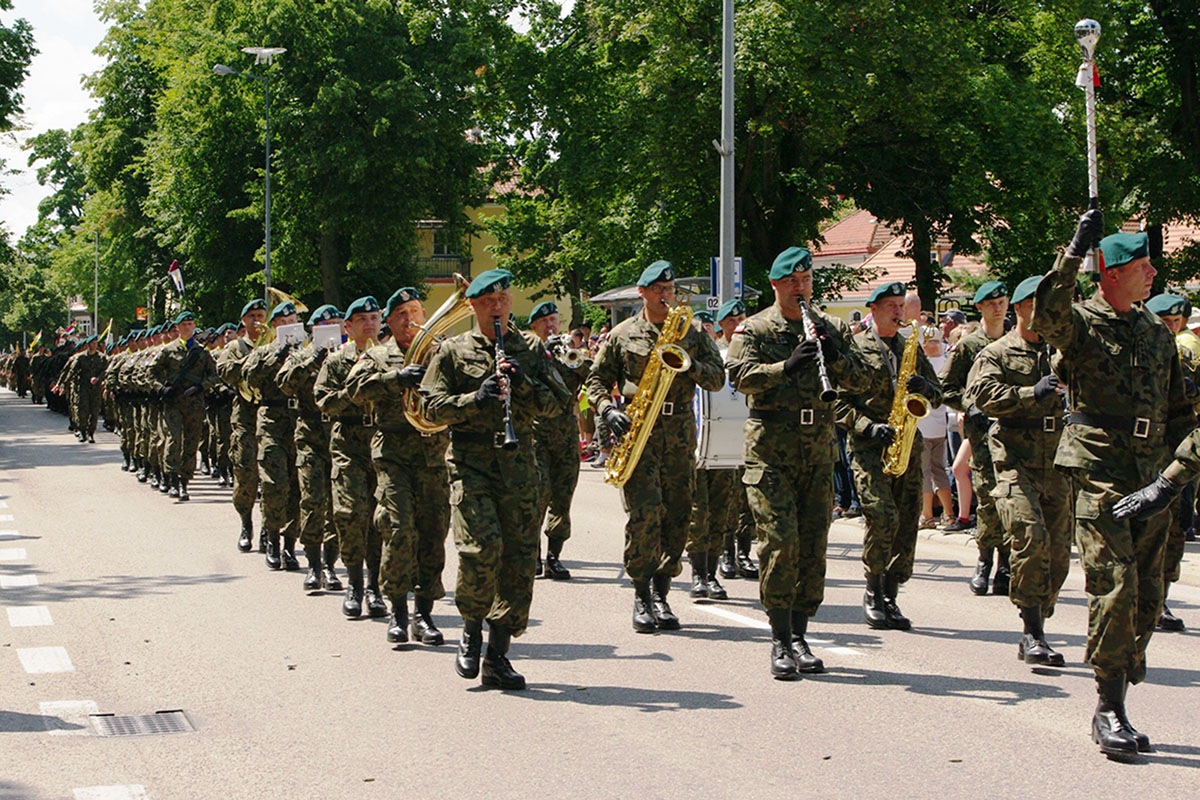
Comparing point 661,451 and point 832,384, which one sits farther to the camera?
point 661,451

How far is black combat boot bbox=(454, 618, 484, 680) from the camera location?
7637mm

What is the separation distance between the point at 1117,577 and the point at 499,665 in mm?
3103

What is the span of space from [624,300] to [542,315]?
1687 centimetres

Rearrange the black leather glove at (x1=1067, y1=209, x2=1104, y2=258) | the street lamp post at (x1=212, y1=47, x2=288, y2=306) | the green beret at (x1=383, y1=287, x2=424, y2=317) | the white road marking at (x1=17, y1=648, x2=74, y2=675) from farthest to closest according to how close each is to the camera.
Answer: the street lamp post at (x1=212, y1=47, x2=288, y2=306)
the green beret at (x1=383, y1=287, x2=424, y2=317)
the white road marking at (x1=17, y1=648, x2=74, y2=675)
the black leather glove at (x1=1067, y1=209, x2=1104, y2=258)

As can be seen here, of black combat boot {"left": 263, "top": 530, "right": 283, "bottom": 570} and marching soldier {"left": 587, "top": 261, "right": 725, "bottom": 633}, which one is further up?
marching soldier {"left": 587, "top": 261, "right": 725, "bottom": 633}

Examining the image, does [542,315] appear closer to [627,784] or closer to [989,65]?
[627,784]

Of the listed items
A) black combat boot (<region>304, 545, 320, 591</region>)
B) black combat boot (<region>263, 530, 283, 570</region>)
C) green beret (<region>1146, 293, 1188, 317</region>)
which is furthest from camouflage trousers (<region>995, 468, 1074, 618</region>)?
black combat boot (<region>263, 530, 283, 570</region>)

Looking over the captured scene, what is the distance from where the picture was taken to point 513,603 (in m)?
7.43

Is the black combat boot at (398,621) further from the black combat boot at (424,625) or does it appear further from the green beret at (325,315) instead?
the green beret at (325,315)

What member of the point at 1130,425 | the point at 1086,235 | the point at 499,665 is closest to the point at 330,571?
the point at 499,665

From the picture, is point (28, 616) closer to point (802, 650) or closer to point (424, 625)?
point (424, 625)

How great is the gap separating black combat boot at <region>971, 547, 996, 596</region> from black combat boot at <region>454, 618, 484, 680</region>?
4390mm

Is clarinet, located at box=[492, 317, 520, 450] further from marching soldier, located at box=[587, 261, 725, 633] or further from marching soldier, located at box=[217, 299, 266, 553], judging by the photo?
marching soldier, located at box=[217, 299, 266, 553]

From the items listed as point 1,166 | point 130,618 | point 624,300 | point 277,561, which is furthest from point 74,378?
point 130,618
